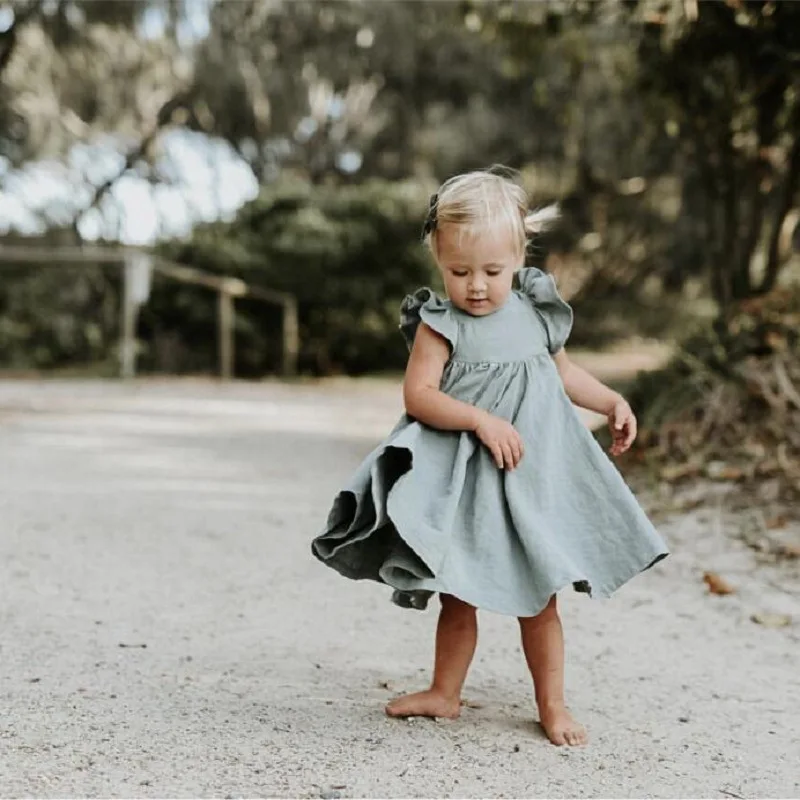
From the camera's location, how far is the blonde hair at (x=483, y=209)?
2.19m

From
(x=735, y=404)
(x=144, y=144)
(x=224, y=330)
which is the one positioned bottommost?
(x=224, y=330)

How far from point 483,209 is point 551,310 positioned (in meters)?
0.30

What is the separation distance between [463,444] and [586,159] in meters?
15.9

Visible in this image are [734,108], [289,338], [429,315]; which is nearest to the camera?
[429,315]

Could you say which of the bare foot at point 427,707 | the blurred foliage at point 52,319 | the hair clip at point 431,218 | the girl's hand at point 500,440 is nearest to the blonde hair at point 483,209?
the hair clip at point 431,218

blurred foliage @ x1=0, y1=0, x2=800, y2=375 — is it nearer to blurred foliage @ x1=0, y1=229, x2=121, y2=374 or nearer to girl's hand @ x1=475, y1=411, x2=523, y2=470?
blurred foliage @ x1=0, y1=229, x2=121, y2=374

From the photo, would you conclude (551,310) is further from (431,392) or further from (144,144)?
(144,144)

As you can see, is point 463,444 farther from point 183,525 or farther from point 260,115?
point 260,115

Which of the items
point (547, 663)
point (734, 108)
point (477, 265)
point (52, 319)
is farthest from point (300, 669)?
point (52, 319)

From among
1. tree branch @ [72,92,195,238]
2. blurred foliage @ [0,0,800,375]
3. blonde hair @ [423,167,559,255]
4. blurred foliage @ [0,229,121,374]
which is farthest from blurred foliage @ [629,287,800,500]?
tree branch @ [72,92,195,238]

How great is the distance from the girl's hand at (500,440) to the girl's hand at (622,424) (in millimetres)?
243

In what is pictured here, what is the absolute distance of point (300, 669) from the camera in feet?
8.63

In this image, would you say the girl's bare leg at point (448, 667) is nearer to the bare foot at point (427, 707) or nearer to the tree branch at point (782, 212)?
the bare foot at point (427, 707)

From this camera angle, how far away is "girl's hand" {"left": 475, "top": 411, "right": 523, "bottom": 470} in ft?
7.07
